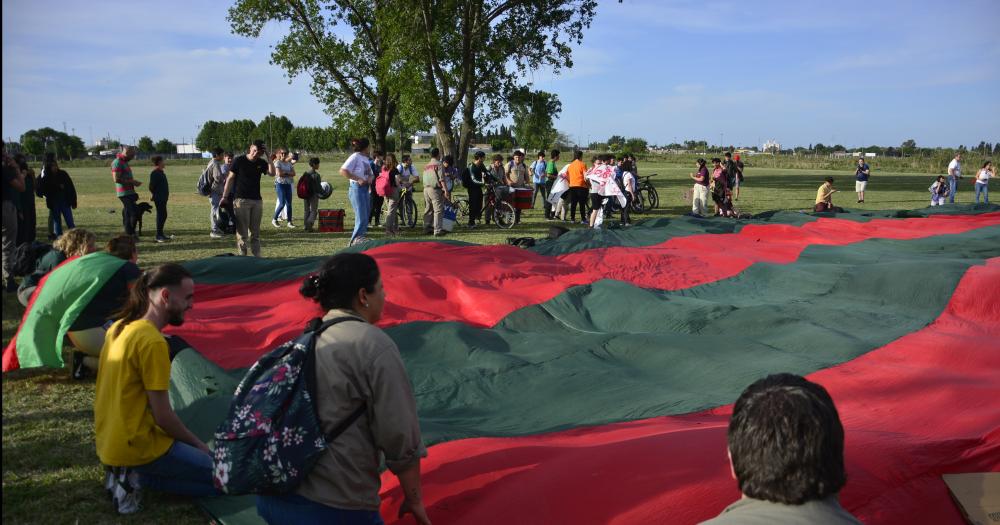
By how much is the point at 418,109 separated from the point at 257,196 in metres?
13.3

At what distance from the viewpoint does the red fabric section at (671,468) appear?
9.54 feet

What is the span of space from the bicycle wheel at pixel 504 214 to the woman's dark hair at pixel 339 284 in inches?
528

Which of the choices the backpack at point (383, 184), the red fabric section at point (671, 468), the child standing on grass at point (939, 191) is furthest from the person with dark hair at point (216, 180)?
the child standing on grass at point (939, 191)

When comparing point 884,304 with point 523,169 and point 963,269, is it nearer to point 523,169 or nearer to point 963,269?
point 963,269

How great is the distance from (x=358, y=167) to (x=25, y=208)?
467 centimetres

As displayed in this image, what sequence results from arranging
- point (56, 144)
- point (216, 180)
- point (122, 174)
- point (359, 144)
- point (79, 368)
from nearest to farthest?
1. point (79, 368)
2. point (359, 144)
3. point (122, 174)
4. point (216, 180)
5. point (56, 144)

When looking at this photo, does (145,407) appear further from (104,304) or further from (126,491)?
(104,304)

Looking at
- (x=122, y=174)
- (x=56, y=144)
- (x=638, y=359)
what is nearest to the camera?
(x=638, y=359)

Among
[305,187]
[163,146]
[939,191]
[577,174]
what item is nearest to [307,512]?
[305,187]

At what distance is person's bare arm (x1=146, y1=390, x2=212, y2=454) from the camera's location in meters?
3.56

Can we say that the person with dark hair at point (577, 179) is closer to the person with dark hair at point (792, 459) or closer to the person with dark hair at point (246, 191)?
the person with dark hair at point (246, 191)

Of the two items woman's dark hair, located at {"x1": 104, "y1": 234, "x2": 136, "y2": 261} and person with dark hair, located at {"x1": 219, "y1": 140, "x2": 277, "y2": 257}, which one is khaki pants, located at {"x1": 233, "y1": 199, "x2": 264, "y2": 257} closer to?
person with dark hair, located at {"x1": 219, "y1": 140, "x2": 277, "y2": 257}

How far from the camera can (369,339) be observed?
2445mm

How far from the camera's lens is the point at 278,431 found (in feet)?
7.84
